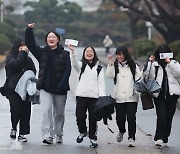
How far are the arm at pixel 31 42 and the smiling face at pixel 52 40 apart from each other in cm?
22

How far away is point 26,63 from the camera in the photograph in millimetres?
11438

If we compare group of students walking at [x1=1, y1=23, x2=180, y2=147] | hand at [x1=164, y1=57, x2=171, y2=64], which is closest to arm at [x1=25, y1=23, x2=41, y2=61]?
group of students walking at [x1=1, y1=23, x2=180, y2=147]

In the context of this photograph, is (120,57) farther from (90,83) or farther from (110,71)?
(90,83)

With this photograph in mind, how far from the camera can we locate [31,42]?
11.0 meters

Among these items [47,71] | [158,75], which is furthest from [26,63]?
[158,75]

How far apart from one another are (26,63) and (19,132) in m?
1.17

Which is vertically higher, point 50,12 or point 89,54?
point 50,12

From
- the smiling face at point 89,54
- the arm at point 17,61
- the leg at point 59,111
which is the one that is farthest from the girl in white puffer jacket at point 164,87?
the arm at point 17,61

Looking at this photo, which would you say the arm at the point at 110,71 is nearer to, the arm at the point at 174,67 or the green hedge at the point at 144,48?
the arm at the point at 174,67

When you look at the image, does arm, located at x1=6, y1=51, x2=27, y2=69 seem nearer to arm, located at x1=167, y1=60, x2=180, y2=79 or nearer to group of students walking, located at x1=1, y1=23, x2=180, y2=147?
group of students walking, located at x1=1, y1=23, x2=180, y2=147

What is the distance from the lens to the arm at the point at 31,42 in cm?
1099

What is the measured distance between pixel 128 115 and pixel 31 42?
197 cm

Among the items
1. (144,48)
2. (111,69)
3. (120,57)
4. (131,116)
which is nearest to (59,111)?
(111,69)

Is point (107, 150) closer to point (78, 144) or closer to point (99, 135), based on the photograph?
point (78, 144)
